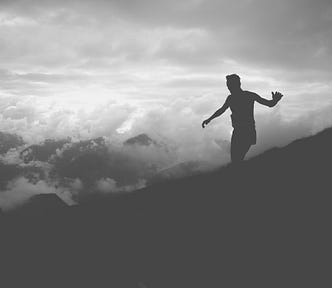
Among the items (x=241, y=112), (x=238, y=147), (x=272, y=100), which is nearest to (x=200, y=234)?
(x=238, y=147)

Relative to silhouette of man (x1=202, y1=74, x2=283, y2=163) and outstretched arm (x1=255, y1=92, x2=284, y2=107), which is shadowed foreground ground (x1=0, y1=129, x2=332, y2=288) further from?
outstretched arm (x1=255, y1=92, x2=284, y2=107)

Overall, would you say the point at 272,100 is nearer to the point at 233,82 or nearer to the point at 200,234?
the point at 233,82

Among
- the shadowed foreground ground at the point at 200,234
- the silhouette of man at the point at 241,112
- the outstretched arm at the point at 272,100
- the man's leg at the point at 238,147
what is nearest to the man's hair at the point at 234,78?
the silhouette of man at the point at 241,112

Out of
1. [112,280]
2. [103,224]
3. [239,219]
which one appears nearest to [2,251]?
[103,224]

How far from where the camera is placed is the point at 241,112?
8945 millimetres

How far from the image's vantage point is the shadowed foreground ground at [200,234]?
6051mm

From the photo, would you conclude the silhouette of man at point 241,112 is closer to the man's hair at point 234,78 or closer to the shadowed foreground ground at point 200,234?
the man's hair at point 234,78

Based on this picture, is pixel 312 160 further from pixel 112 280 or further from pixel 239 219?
pixel 112 280

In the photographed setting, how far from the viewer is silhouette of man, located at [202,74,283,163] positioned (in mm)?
8773

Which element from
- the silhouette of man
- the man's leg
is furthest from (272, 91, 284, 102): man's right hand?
the man's leg

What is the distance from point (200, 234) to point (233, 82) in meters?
4.52

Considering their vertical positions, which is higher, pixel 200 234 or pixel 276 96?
pixel 276 96

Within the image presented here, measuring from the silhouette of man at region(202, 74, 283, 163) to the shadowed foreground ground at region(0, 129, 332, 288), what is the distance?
0.82 meters

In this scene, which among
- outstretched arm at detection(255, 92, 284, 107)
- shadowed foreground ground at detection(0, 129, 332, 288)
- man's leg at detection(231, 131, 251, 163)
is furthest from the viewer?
man's leg at detection(231, 131, 251, 163)
